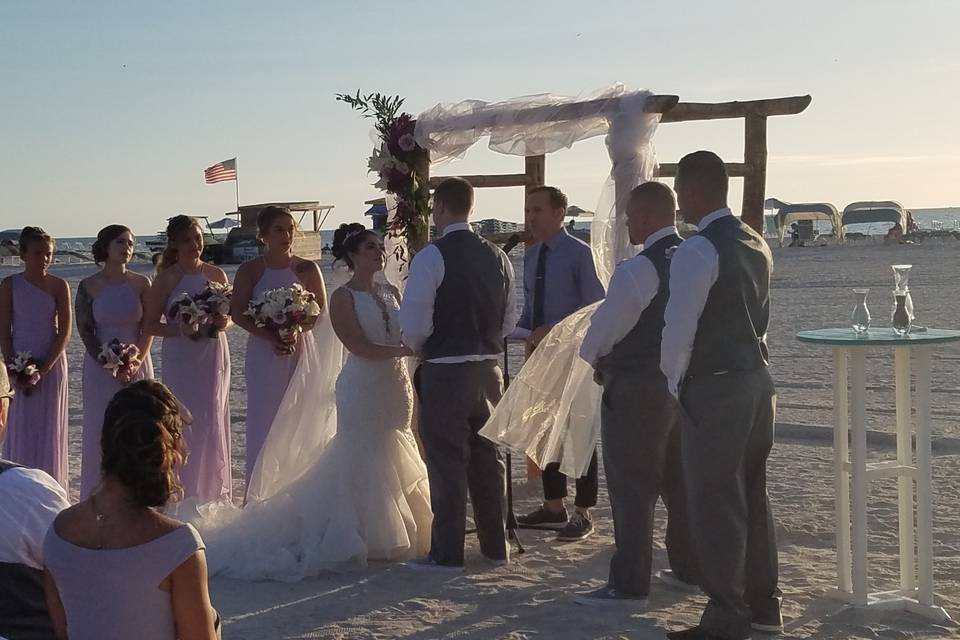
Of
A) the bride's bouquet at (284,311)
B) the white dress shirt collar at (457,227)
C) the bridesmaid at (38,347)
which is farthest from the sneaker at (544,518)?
the bridesmaid at (38,347)

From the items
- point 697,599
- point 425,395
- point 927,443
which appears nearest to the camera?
point 927,443

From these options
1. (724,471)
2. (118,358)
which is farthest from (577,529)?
(118,358)

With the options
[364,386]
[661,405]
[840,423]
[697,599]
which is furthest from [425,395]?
[840,423]

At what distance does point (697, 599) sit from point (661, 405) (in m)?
1.08

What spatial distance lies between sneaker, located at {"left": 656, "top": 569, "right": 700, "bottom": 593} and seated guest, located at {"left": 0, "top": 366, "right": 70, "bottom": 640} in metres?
3.89

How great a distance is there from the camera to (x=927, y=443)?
5.70 m

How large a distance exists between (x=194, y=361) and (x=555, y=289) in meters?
2.51

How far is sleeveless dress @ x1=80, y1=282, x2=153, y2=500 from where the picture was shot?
26.1 ft

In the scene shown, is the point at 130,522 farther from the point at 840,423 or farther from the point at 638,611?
→ the point at 840,423

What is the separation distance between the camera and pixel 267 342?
309 inches

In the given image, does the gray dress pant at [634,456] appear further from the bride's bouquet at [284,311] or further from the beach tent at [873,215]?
the beach tent at [873,215]

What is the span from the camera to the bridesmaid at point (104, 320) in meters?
7.96

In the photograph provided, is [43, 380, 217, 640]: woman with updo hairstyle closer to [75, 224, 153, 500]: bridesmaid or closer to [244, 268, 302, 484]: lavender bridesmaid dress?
[244, 268, 302, 484]: lavender bridesmaid dress

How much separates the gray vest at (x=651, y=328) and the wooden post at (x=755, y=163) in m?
1.51
